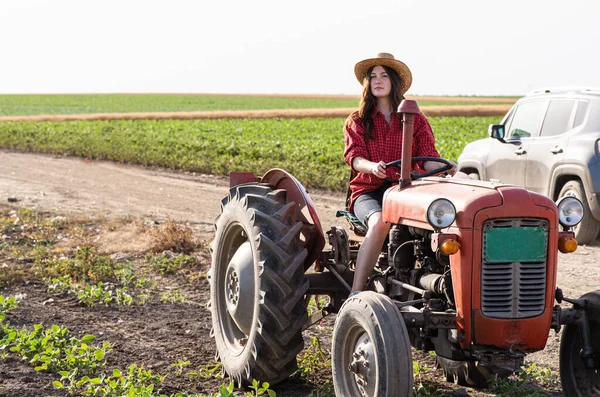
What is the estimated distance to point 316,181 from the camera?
1767 centimetres

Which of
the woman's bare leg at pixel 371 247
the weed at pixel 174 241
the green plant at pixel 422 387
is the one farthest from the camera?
the weed at pixel 174 241

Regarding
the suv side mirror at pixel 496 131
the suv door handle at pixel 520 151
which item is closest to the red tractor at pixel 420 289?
the suv side mirror at pixel 496 131

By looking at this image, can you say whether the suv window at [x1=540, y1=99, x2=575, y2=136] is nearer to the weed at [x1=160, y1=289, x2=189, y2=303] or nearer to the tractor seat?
the weed at [x1=160, y1=289, x2=189, y2=303]

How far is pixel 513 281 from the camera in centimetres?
478

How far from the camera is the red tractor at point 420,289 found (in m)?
4.75

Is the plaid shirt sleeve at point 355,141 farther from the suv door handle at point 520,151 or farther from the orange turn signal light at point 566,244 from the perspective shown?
the suv door handle at point 520,151

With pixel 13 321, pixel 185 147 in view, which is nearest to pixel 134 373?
pixel 13 321

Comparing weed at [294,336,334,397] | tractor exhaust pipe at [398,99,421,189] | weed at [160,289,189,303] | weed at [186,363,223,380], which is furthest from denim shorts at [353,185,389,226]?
weed at [160,289,189,303]

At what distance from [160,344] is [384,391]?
9.76 feet

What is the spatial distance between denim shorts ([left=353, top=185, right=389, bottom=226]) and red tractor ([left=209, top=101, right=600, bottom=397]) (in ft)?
0.76

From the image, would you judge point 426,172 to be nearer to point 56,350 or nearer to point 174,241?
point 56,350

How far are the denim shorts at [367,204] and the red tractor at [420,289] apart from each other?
23 cm

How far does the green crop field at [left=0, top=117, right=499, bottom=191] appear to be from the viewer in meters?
20.1

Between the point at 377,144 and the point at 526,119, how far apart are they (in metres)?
7.22
